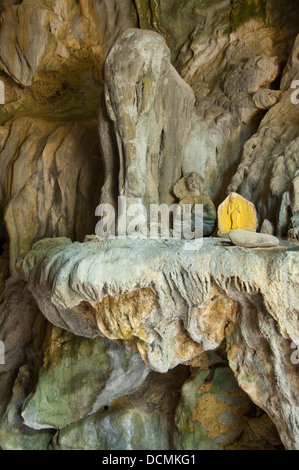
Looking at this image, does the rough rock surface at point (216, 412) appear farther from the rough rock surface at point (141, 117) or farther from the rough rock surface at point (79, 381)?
the rough rock surface at point (141, 117)

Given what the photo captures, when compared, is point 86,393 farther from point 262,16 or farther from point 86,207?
point 262,16

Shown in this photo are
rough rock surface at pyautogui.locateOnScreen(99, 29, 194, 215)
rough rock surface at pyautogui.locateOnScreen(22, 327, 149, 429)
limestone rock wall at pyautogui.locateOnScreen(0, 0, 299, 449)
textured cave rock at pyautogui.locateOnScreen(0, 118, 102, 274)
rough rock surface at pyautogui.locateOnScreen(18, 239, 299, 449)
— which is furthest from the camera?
textured cave rock at pyautogui.locateOnScreen(0, 118, 102, 274)

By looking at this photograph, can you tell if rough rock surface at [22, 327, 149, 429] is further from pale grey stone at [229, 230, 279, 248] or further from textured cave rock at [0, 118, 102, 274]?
pale grey stone at [229, 230, 279, 248]

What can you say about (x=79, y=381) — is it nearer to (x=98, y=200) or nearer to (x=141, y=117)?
(x=98, y=200)

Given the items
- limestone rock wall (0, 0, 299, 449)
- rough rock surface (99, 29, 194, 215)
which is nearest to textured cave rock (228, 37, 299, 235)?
limestone rock wall (0, 0, 299, 449)

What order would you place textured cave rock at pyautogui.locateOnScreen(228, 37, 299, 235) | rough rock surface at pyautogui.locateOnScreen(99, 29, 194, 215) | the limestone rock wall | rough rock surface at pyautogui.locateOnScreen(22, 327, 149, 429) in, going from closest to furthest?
1. the limestone rock wall
2. rough rock surface at pyautogui.locateOnScreen(99, 29, 194, 215)
3. textured cave rock at pyautogui.locateOnScreen(228, 37, 299, 235)
4. rough rock surface at pyautogui.locateOnScreen(22, 327, 149, 429)

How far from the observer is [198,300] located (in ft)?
7.08

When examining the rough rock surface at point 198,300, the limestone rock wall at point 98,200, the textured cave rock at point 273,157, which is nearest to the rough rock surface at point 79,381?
the limestone rock wall at point 98,200

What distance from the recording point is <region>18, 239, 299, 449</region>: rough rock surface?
6.42 feet

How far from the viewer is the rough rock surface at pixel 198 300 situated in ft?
6.42

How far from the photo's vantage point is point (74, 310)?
273cm

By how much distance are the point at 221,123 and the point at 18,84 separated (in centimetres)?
271

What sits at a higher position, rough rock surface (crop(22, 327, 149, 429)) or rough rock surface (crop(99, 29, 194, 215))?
rough rock surface (crop(99, 29, 194, 215))
